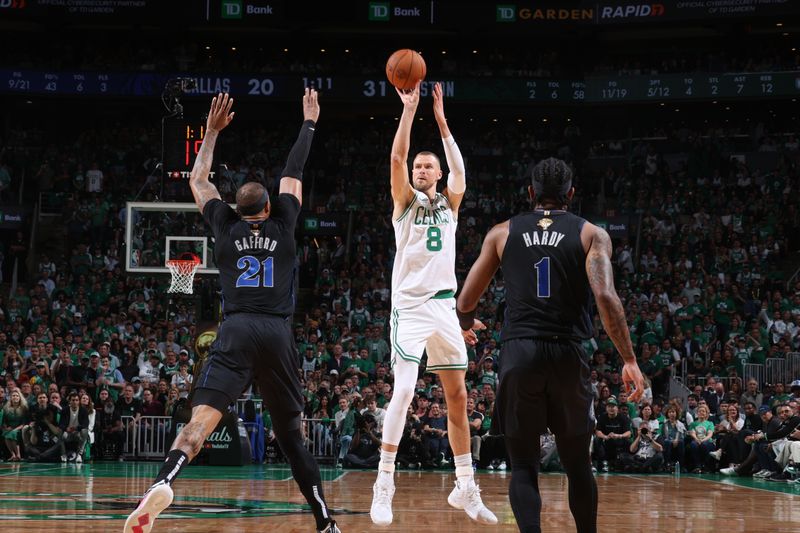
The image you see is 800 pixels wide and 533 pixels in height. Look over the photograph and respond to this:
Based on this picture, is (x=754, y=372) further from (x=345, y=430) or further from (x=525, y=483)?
(x=525, y=483)

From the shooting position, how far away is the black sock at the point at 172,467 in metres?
6.42

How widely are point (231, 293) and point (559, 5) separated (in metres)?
30.3

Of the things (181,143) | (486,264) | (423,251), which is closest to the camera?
(486,264)

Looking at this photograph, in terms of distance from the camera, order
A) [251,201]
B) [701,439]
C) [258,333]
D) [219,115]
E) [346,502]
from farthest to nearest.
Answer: [701,439], [346,502], [219,115], [251,201], [258,333]

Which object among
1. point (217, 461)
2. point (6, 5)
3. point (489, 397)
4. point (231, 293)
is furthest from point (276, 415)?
point (6, 5)

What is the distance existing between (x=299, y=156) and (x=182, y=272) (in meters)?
11.1

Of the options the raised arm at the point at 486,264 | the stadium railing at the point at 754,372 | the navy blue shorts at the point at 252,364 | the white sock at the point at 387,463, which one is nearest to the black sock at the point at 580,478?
the raised arm at the point at 486,264

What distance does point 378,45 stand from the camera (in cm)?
3853

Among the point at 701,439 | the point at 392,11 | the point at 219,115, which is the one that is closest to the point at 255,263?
the point at 219,115

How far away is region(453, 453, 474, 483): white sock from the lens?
832cm

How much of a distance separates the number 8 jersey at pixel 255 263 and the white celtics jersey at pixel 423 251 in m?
1.46

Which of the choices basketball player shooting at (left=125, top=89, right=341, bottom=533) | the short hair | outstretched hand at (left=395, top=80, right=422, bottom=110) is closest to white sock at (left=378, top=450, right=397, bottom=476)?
basketball player shooting at (left=125, top=89, right=341, bottom=533)

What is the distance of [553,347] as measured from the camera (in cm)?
618

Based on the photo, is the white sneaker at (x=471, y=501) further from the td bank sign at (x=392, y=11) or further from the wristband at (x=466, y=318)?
the td bank sign at (x=392, y=11)
